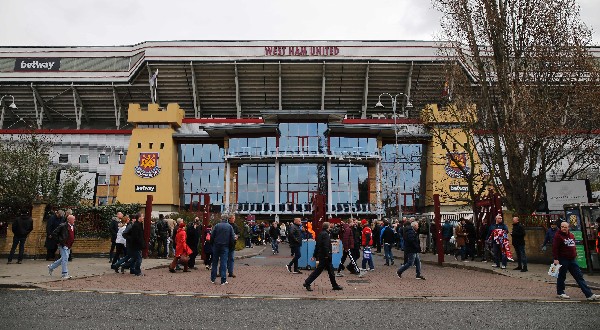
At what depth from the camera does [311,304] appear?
814 centimetres

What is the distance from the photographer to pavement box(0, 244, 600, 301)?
30.6 feet

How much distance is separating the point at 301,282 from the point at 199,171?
4092 centimetres

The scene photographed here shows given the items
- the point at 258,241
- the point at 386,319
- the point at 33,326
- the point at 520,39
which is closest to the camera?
the point at 33,326

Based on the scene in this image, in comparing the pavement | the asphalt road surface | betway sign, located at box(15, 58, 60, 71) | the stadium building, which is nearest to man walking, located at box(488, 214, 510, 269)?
the pavement

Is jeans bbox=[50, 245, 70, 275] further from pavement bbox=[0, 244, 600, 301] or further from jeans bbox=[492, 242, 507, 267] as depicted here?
jeans bbox=[492, 242, 507, 267]

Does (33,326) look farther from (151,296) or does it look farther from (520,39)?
(520,39)

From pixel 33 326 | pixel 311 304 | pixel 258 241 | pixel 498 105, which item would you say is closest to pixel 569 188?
pixel 498 105

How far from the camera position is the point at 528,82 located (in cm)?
1789

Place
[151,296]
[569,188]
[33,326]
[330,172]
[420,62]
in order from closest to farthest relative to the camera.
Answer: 1. [33,326]
2. [151,296]
3. [569,188]
4. [330,172]
5. [420,62]

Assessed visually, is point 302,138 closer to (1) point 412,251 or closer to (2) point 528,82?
(2) point 528,82

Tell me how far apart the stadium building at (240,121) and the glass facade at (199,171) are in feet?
0.37

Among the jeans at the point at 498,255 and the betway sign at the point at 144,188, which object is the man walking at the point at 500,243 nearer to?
the jeans at the point at 498,255

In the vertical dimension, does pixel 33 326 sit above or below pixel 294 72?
below

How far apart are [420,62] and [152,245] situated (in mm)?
41646
